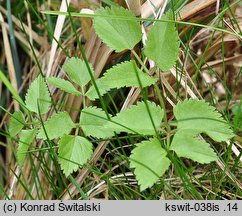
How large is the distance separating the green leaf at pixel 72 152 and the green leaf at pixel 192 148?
6.8 inches

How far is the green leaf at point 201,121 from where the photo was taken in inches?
28.7

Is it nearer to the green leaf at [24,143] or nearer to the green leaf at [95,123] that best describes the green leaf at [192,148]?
the green leaf at [95,123]

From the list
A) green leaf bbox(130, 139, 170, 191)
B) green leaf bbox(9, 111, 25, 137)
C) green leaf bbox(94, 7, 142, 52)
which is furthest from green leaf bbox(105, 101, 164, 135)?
green leaf bbox(9, 111, 25, 137)

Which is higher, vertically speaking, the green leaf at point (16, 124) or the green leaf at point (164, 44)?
the green leaf at point (164, 44)

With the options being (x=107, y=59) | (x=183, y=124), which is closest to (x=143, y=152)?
(x=183, y=124)

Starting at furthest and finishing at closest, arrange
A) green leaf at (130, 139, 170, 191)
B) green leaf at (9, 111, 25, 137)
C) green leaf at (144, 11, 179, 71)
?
green leaf at (9, 111, 25, 137)
green leaf at (144, 11, 179, 71)
green leaf at (130, 139, 170, 191)

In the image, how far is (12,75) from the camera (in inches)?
50.9

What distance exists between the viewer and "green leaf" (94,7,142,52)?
32.0 inches

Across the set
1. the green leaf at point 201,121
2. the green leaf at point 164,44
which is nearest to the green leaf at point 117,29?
the green leaf at point 164,44

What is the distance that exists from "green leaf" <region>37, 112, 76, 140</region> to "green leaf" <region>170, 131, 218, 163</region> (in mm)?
221

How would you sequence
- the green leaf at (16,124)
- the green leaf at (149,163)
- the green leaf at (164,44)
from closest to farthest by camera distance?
the green leaf at (149,163), the green leaf at (164,44), the green leaf at (16,124)

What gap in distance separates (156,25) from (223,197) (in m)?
0.37

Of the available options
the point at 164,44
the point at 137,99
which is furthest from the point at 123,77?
the point at 137,99

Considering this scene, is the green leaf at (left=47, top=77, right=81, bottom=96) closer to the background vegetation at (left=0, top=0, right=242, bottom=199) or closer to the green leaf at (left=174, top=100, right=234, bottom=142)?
the background vegetation at (left=0, top=0, right=242, bottom=199)
